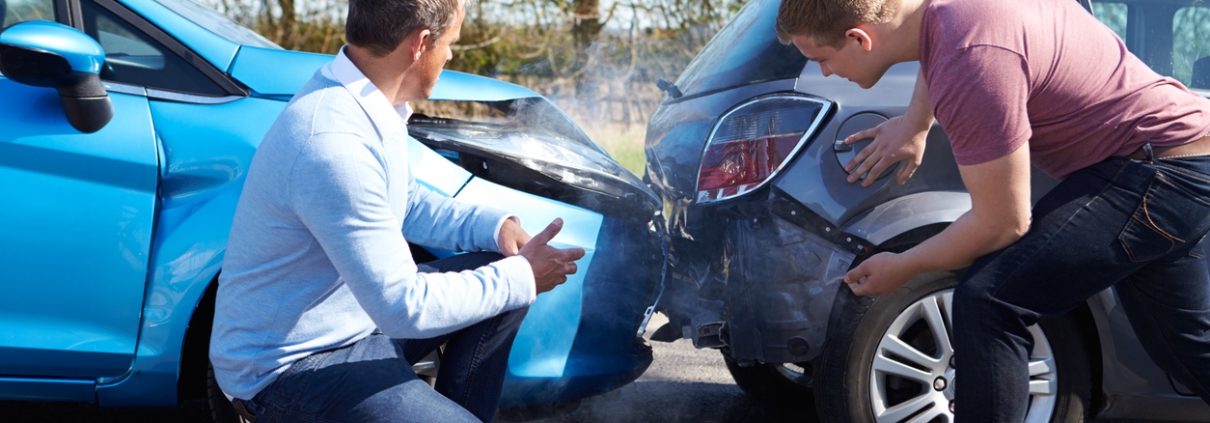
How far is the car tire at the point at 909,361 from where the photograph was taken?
7.59 feet

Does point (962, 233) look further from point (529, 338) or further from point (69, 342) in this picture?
point (69, 342)

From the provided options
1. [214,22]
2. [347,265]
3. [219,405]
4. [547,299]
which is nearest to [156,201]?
[219,405]

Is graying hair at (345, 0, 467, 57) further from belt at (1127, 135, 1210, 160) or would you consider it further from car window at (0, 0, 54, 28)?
belt at (1127, 135, 1210, 160)

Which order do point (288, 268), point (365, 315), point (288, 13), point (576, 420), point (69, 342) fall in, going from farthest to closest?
point (288, 13) → point (576, 420) → point (69, 342) → point (365, 315) → point (288, 268)

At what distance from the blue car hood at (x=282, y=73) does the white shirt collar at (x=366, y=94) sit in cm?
58

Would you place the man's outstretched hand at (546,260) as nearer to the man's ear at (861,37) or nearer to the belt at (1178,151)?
the man's ear at (861,37)

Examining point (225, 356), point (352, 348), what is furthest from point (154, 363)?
point (352, 348)

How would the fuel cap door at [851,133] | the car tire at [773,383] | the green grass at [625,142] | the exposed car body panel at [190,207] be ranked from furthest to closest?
1. the green grass at [625,142]
2. the car tire at [773,383]
3. the fuel cap door at [851,133]
4. the exposed car body panel at [190,207]

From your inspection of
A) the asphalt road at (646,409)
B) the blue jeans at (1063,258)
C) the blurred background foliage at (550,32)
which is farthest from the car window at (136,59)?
the blurred background foliage at (550,32)

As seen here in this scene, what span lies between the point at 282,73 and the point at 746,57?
1303 millimetres

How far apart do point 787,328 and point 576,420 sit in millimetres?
879

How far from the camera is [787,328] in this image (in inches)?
95.3

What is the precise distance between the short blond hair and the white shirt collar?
0.84 meters

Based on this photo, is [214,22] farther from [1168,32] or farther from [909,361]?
[1168,32]
